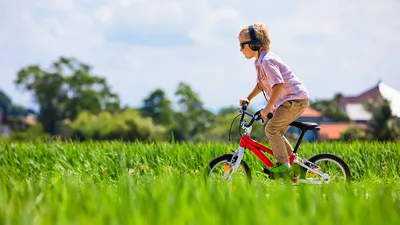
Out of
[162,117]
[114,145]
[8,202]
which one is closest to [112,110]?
[162,117]

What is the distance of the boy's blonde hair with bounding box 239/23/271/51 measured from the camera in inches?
230

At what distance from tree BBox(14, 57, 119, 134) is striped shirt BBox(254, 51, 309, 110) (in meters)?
70.0

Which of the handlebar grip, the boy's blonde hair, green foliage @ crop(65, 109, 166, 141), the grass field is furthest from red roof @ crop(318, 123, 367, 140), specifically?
the grass field

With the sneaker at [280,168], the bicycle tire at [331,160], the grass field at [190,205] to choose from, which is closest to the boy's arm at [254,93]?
the sneaker at [280,168]

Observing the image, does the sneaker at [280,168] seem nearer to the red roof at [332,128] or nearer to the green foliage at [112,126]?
the green foliage at [112,126]

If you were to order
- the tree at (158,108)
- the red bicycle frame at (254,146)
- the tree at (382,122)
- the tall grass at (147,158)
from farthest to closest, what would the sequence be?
the tree at (158,108), the tree at (382,122), the tall grass at (147,158), the red bicycle frame at (254,146)

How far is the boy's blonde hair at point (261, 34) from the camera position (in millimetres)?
5844

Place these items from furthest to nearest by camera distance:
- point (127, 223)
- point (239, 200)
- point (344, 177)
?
point (344, 177)
point (239, 200)
point (127, 223)

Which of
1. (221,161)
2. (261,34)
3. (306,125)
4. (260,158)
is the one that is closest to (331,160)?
(306,125)

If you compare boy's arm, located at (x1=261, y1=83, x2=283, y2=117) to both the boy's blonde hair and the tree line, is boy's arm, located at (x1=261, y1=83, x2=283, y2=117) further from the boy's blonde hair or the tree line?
the tree line

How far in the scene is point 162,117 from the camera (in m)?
86.1

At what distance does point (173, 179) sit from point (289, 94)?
7.12 ft

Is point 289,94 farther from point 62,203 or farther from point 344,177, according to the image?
point 62,203

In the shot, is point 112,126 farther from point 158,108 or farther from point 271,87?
point 271,87
